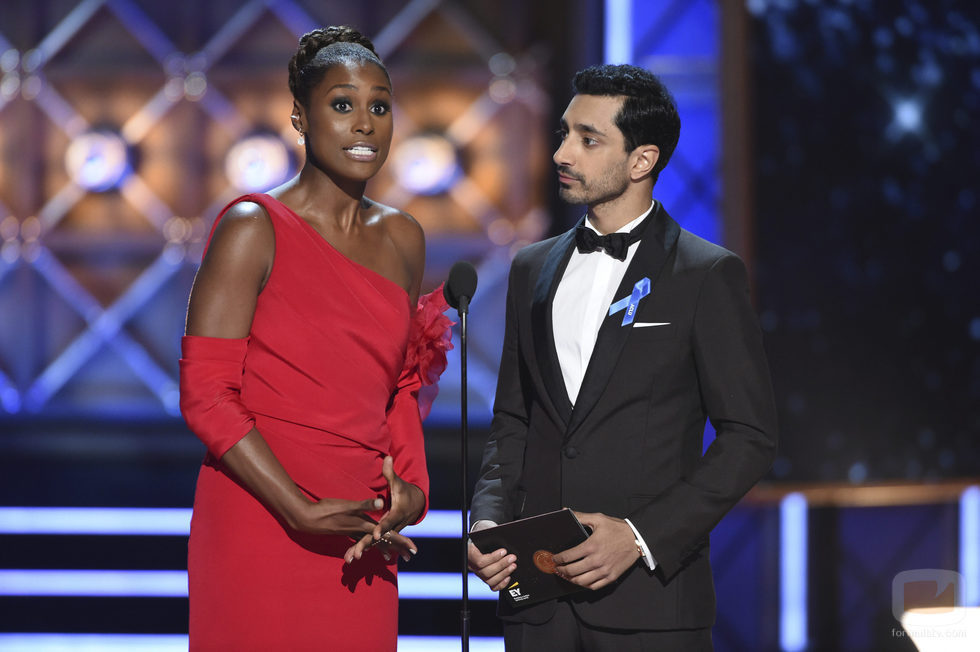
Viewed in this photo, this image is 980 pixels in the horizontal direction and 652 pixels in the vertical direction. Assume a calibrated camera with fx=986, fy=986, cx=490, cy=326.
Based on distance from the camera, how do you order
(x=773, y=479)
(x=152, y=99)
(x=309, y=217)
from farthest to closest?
1. (x=152, y=99)
2. (x=773, y=479)
3. (x=309, y=217)

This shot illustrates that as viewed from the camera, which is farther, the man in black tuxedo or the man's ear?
the man's ear

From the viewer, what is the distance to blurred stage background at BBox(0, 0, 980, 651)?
3996 mm

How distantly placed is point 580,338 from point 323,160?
1.88 ft

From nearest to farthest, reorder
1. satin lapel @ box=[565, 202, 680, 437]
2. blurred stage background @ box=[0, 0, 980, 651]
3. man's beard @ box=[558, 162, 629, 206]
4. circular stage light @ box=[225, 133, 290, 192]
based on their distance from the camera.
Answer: satin lapel @ box=[565, 202, 680, 437]
man's beard @ box=[558, 162, 629, 206]
blurred stage background @ box=[0, 0, 980, 651]
circular stage light @ box=[225, 133, 290, 192]

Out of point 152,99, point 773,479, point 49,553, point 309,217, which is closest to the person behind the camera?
point 309,217

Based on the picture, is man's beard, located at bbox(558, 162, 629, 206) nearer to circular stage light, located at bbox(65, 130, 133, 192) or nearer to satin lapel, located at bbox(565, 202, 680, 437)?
satin lapel, located at bbox(565, 202, 680, 437)

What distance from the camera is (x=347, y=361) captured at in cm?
178

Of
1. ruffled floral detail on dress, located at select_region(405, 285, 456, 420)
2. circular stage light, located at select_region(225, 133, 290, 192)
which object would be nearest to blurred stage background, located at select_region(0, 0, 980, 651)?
circular stage light, located at select_region(225, 133, 290, 192)

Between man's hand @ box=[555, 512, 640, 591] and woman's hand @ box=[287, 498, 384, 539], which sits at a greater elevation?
woman's hand @ box=[287, 498, 384, 539]

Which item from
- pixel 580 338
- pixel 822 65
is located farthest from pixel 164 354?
pixel 580 338

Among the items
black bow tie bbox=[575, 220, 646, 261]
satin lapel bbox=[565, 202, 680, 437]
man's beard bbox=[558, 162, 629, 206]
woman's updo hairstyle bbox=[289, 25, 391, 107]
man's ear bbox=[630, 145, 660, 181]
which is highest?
woman's updo hairstyle bbox=[289, 25, 391, 107]

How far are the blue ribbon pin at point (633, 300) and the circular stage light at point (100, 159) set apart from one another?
13.3ft

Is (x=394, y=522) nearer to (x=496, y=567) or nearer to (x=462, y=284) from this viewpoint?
(x=496, y=567)

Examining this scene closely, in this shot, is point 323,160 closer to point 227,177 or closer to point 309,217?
point 309,217
